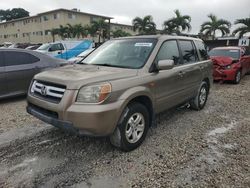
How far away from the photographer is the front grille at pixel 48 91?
350 cm

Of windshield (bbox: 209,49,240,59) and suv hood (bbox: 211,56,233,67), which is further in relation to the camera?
windshield (bbox: 209,49,240,59)

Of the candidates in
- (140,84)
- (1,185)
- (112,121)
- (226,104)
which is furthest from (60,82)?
(226,104)

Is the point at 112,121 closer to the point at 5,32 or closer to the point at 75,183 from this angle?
the point at 75,183

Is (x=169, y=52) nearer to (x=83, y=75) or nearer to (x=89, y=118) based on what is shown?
(x=83, y=75)

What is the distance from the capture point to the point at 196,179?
3238 mm

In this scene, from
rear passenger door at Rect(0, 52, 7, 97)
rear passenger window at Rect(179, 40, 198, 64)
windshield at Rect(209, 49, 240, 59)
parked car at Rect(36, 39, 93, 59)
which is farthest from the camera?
parked car at Rect(36, 39, 93, 59)

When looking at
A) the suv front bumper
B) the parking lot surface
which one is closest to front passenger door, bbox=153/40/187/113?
the parking lot surface

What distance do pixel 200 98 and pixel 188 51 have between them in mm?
1346

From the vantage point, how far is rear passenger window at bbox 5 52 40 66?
698 centimetres

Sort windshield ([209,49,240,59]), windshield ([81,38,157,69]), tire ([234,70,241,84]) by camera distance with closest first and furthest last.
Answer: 1. windshield ([81,38,157,69])
2. tire ([234,70,241,84])
3. windshield ([209,49,240,59])

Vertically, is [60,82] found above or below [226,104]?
above

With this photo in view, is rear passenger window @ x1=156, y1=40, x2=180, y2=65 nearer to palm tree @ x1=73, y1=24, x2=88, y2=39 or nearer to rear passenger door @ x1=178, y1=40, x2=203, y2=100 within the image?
rear passenger door @ x1=178, y1=40, x2=203, y2=100

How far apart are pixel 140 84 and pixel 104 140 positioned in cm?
121

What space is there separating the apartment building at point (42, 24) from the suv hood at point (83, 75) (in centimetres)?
4390
